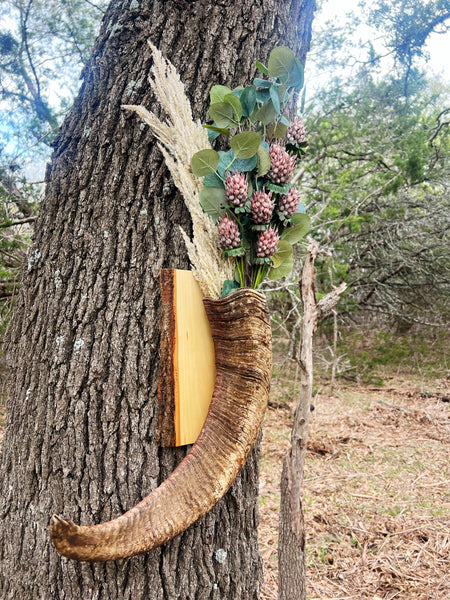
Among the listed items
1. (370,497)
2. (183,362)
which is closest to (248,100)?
Answer: (183,362)

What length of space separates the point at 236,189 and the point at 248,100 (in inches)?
10.1

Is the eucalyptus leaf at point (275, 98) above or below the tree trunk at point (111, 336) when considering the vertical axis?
above

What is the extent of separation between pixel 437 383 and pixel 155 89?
246 inches

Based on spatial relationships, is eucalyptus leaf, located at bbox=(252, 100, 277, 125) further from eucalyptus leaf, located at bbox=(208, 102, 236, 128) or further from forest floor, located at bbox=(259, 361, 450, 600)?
forest floor, located at bbox=(259, 361, 450, 600)

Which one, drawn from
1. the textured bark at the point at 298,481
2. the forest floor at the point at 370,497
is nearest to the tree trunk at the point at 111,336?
the textured bark at the point at 298,481

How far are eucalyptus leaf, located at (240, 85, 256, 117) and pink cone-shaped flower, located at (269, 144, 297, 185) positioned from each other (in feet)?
0.36

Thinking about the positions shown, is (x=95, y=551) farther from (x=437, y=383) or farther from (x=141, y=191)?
(x=437, y=383)

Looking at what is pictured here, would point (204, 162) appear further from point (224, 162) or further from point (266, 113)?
point (266, 113)

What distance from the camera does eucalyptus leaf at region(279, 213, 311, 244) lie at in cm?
112

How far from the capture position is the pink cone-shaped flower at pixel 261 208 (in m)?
1.01

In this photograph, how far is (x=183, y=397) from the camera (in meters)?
0.99

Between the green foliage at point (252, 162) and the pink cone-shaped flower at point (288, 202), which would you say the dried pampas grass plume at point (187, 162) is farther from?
the pink cone-shaped flower at point (288, 202)

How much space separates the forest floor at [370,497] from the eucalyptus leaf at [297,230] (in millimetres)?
1867

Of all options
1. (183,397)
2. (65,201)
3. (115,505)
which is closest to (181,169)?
(65,201)
